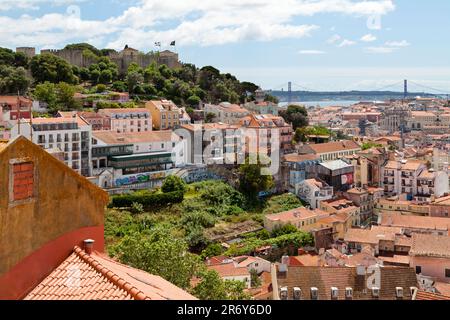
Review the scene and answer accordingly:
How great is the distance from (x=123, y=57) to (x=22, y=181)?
46313 millimetres

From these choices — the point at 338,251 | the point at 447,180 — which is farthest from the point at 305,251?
the point at 447,180

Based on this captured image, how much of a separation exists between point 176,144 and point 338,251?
1132cm

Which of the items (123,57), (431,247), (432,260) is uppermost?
(123,57)

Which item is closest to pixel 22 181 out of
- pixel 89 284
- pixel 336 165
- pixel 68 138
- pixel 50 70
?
pixel 89 284

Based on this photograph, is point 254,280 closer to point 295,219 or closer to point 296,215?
point 295,219

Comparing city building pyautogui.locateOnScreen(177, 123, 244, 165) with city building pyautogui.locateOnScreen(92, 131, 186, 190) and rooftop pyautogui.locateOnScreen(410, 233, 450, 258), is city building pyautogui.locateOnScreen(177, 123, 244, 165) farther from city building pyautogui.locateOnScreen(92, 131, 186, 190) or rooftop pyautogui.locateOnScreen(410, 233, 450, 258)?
rooftop pyautogui.locateOnScreen(410, 233, 450, 258)

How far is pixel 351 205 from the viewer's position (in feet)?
95.5

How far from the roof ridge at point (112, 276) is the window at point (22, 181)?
0.61m

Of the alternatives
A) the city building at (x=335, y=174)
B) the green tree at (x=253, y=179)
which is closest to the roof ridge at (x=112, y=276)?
the green tree at (x=253, y=179)

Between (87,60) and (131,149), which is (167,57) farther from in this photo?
(131,149)

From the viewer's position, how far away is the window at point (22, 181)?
430 centimetres

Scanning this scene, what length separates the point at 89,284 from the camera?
4.12 metres

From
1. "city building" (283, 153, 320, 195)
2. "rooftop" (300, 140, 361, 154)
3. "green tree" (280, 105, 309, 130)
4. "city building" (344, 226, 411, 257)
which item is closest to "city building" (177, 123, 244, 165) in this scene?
"city building" (283, 153, 320, 195)

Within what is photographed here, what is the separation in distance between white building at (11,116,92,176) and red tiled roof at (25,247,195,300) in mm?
20724
